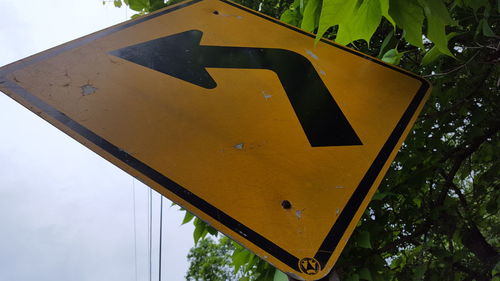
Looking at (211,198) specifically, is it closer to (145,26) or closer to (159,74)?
(159,74)

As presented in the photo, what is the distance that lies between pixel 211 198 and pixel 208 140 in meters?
0.18

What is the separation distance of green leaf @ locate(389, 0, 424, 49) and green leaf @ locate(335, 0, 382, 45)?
0.04 metres

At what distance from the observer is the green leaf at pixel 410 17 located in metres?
0.82

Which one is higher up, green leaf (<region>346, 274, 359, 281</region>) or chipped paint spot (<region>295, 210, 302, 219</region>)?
chipped paint spot (<region>295, 210, 302, 219</region>)

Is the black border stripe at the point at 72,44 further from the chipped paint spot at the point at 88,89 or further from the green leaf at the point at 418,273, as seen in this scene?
the green leaf at the point at 418,273

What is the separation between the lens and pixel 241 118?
3.26ft

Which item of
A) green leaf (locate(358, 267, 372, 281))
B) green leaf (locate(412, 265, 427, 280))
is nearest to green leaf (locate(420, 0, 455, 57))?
green leaf (locate(358, 267, 372, 281))

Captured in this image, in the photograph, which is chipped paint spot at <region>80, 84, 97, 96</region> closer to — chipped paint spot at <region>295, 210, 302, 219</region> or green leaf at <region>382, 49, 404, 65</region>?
chipped paint spot at <region>295, 210, 302, 219</region>

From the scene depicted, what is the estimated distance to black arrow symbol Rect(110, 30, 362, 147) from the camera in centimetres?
103

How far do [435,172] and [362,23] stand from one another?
70.5 inches

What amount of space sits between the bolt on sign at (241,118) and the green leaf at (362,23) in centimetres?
25

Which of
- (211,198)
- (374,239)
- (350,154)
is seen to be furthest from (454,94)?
(211,198)

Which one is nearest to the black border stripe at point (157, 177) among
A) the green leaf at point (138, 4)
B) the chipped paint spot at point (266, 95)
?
the chipped paint spot at point (266, 95)

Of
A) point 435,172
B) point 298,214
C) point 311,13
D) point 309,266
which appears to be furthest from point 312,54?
point 435,172
